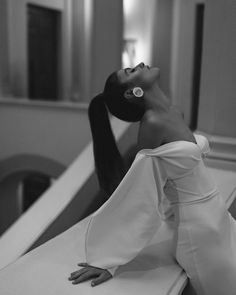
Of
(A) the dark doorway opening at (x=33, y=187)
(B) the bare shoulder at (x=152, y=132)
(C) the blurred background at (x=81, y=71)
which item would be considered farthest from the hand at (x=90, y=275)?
(A) the dark doorway opening at (x=33, y=187)

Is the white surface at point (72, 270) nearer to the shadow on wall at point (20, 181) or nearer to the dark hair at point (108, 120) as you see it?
the dark hair at point (108, 120)

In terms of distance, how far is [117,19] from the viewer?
591 cm

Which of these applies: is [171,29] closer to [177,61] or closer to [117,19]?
[177,61]

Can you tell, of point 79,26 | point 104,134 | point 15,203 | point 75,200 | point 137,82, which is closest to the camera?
point 137,82

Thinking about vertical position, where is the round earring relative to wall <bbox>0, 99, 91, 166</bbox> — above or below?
above

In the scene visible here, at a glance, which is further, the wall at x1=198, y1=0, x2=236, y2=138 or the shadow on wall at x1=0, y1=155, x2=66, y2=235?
the shadow on wall at x1=0, y1=155, x2=66, y2=235

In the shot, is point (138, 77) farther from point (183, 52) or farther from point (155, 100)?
point (183, 52)

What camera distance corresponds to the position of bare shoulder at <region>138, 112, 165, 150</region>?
1691 millimetres

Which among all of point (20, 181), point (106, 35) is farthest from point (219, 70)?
point (20, 181)

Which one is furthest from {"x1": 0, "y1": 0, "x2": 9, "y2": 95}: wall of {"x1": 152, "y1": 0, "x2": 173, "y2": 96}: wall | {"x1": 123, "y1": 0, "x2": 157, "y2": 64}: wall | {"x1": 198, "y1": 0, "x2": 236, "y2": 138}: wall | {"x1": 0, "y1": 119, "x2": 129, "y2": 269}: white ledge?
{"x1": 198, "y1": 0, "x2": 236, "y2": 138}: wall

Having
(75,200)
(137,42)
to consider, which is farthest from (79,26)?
(75,200)

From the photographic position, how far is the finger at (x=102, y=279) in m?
1.62

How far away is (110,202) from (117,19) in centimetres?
472

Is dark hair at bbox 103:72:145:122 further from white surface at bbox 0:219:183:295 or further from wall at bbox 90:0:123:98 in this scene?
wall at bbox 90:0:123:98
